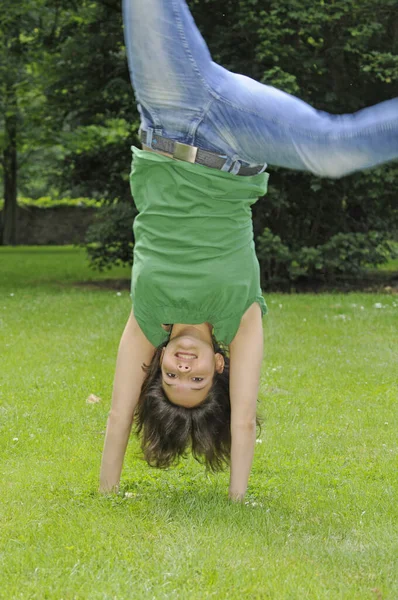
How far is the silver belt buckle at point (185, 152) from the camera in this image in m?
4.09

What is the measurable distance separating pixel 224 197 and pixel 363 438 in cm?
265

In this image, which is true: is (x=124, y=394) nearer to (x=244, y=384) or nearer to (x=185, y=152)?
(x=244, y=384)

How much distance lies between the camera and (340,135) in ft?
11.6

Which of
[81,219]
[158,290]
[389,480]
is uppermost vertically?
[158,290]

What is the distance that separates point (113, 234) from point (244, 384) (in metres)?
11.7

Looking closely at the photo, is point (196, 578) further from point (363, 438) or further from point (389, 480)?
point (363, 438)

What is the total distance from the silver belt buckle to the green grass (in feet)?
5.74

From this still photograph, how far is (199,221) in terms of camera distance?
4309 millimetres

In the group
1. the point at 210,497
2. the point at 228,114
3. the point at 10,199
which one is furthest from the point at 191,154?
the point at 10,199

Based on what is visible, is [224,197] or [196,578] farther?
[224,197]

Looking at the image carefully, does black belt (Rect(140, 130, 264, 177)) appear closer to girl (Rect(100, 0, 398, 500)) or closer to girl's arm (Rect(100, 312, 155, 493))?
girl (Rect(100, 0, 398, 500))

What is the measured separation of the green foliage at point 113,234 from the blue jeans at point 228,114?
38.5ft

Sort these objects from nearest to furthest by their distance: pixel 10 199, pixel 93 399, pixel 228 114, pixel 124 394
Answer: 1. pixel 228 114
2. pixel 124 394
3. pixel 93 399
4. pixel 10 199

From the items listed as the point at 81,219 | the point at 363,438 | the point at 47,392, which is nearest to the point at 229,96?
the point at 363,438
